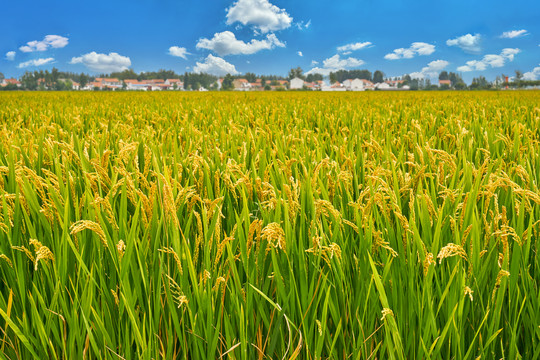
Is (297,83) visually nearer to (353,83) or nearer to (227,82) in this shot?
(353,83)

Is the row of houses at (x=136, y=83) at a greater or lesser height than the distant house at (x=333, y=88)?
greater

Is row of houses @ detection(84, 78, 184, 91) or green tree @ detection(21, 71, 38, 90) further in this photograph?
row of houses @ detection(84, 78, 184, 91)

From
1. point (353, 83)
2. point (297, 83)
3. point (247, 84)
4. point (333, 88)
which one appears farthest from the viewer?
point (353, 83)

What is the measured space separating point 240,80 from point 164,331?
140 meters

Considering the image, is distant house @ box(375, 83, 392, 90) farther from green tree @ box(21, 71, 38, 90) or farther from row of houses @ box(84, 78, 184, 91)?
green tree @ box(21, 71, 38, 90)

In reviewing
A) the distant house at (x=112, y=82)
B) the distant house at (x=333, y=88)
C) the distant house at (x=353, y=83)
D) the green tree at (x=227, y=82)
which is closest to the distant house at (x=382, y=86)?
the distant house at (x=353, y=83)

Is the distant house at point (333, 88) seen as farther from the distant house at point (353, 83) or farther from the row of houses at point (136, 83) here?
the row of houses at point (136, 83)

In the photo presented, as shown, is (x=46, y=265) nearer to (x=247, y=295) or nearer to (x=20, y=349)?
(x=20, y=349)

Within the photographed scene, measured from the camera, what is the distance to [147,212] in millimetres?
1192

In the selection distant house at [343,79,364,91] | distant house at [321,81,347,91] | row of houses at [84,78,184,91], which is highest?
row of houses at [84,78,184,91]

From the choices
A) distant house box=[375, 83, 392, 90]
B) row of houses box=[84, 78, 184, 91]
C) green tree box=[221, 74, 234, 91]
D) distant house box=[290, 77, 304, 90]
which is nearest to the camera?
green tree box=[221, 74, 234, 91]

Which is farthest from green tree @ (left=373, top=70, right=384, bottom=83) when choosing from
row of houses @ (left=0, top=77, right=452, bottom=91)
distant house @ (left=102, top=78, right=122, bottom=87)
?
distant house @ (left=102, top=78, right=122, bottom=87)

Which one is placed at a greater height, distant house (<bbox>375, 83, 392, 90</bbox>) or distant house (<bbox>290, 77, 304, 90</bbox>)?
distant house (<bbox>290, 77, 304, 90</bbox>)

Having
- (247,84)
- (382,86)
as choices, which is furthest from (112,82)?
(382,86)
